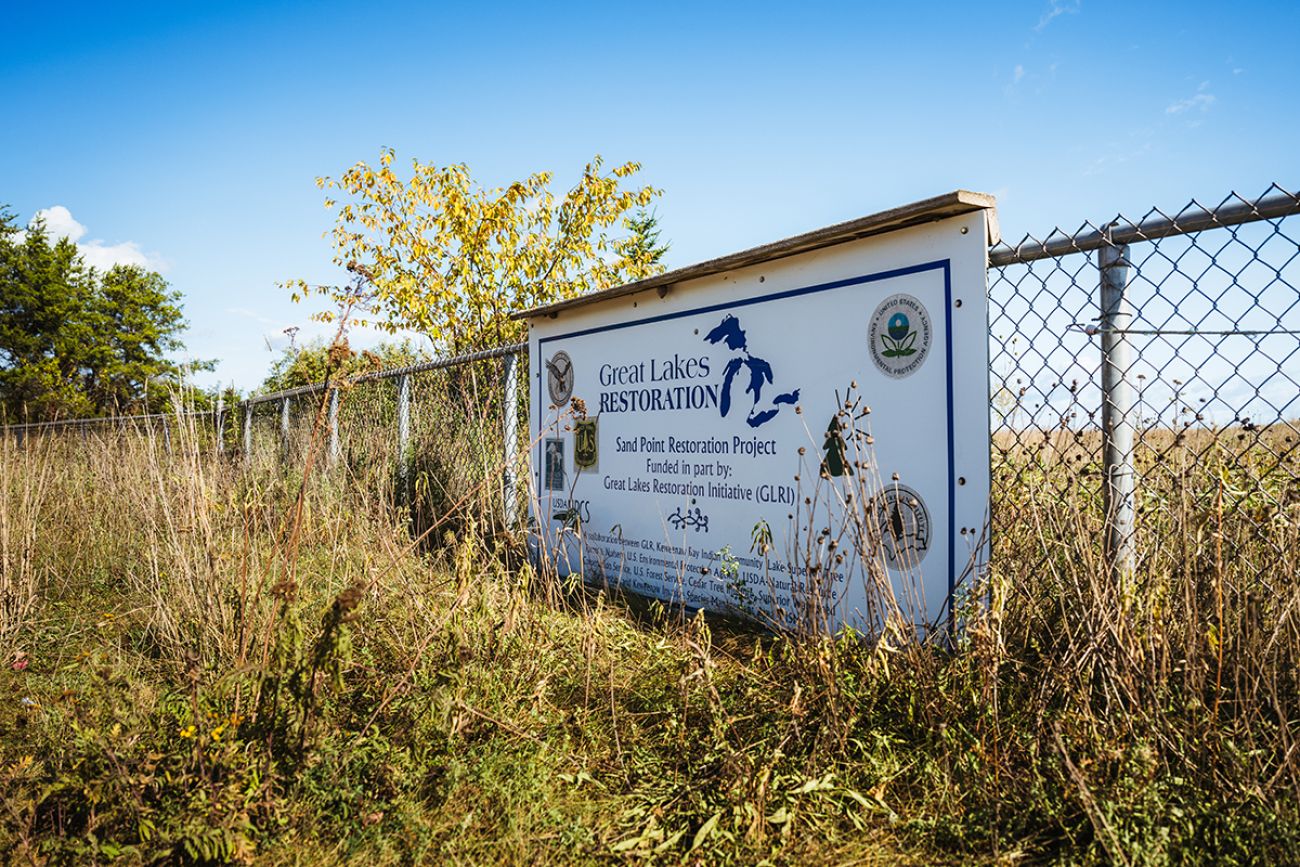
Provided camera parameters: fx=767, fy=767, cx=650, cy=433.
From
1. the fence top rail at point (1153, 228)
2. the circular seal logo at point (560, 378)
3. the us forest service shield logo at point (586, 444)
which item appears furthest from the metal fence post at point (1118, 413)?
the circular seal logo at point (560, 378)

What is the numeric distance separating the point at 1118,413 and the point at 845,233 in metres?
1.37

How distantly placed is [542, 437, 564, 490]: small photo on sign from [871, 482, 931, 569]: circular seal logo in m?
2.69

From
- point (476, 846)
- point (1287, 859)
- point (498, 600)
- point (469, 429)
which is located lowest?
point (476, 846)

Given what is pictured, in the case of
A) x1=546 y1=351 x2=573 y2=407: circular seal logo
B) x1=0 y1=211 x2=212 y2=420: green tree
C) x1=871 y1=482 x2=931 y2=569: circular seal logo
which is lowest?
x1=871 y1=482 x2=931 y2=569: circular seal logo

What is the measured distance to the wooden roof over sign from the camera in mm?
3068

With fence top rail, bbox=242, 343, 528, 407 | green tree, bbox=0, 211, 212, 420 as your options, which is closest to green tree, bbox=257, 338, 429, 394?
fence top rail, bbox=242, 343, 528, 407

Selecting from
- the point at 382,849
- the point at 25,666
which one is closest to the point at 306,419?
the point at 25,666

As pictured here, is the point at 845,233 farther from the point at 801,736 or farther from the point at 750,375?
the point at 801,736

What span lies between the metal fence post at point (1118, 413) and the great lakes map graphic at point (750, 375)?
4.56 ft

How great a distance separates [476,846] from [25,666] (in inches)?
119

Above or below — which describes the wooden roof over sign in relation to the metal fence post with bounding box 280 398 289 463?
above

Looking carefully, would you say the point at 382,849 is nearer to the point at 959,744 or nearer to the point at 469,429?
the point at 959,744

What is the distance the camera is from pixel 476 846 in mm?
2158

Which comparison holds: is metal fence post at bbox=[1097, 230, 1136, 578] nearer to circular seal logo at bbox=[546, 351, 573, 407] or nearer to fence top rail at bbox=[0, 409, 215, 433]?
circular seal logo at bbox=[546, 351, 573, 407]
